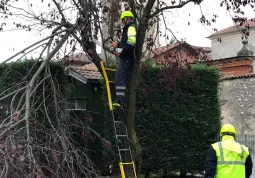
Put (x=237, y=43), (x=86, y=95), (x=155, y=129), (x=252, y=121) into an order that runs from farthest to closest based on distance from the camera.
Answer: (x=237, y=43)
(x=252, y=121)
(x=86, y=95)
(x=155, y=129)

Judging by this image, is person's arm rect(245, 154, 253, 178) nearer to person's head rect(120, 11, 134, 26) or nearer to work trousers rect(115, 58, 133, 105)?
work trousers rect(115, 58, 133, 105)

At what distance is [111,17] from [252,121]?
37.2 ft

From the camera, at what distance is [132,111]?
694 centimetres

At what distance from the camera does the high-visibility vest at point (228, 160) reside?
4941mm

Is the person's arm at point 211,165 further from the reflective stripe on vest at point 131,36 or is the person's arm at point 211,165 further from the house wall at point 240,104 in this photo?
the house wall at point 240,104

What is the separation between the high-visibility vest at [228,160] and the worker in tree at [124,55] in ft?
6.53

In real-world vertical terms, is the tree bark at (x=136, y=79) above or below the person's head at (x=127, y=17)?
below

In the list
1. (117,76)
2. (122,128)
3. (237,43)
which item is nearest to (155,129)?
(122,128)

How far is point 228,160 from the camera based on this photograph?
4.95 meters

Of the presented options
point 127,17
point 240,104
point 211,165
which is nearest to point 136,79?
point 127,17

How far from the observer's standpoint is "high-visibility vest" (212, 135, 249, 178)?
16.2 feet

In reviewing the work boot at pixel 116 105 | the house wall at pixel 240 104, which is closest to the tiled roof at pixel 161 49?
A: the work boot at pixel 116 105

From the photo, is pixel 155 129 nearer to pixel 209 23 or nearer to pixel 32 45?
pixel 209 23

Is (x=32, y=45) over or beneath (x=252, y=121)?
over
